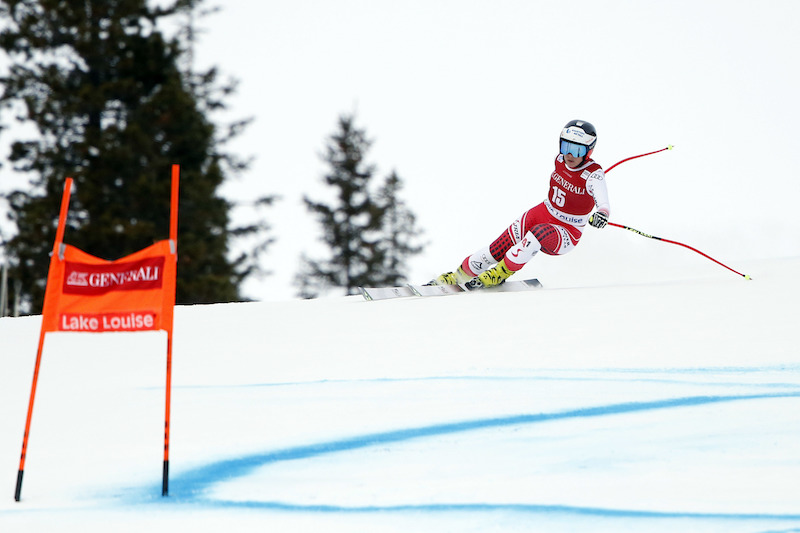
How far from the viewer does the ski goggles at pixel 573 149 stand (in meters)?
7.88

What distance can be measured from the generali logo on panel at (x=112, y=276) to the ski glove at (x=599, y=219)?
4587 millimetres

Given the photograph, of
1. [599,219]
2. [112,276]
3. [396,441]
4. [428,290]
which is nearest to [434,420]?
[396,441]

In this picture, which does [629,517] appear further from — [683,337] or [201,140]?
[201,140]

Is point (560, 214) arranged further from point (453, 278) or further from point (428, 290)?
point (428, 290)

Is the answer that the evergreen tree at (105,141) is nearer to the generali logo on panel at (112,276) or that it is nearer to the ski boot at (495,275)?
the ski boot at (495,275)

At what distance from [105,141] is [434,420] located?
1910cm

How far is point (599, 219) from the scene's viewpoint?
7.84 metres

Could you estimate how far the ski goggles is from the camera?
310 inches

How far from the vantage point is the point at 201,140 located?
2417 cm

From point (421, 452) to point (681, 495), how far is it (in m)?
1.22

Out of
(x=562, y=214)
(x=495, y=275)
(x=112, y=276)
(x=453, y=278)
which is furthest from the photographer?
(x=453, y=278)

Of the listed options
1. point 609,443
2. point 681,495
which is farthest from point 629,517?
point 609,443

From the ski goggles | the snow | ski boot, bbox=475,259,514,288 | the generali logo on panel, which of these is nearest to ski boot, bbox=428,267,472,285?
ski boot, bbox=475,259,514,288

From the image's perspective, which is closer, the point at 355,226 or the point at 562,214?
the point at 562,214
